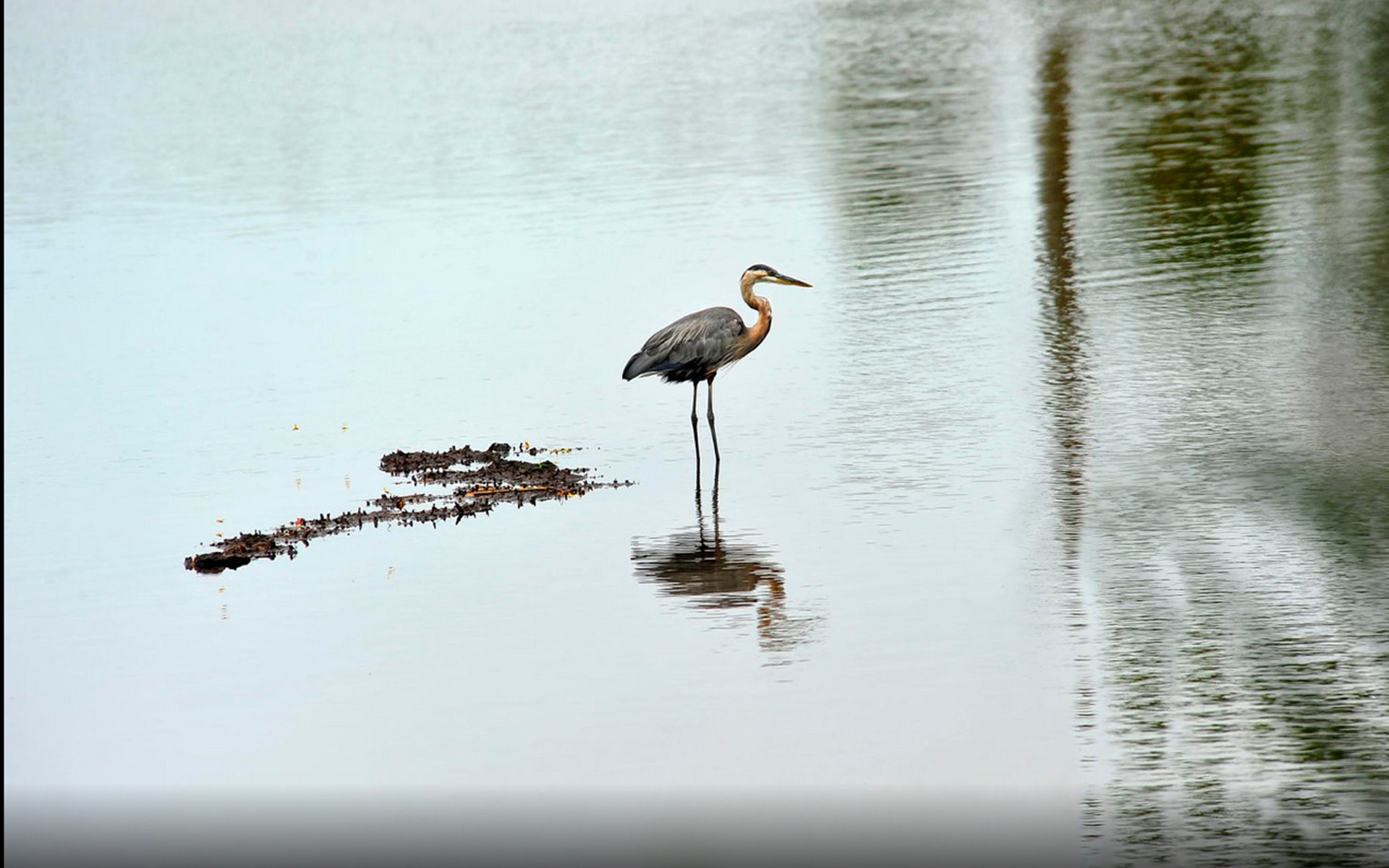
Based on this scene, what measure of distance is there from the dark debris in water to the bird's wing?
813 millimetres

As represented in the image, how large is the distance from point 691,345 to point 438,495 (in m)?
2.13

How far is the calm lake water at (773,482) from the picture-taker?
7.51 m

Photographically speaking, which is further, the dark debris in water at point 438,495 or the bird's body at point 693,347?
the bird's body at point 693,347

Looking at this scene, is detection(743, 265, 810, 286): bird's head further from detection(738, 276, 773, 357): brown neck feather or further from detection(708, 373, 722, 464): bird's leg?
detection(708, 373, 722, 464): bird's leg

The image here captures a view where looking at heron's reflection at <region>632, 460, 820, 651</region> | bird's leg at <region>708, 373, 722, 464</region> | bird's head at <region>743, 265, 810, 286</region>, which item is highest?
bird's head at <region>743, 265, 810, 286</region>

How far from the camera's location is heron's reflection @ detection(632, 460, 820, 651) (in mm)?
8904

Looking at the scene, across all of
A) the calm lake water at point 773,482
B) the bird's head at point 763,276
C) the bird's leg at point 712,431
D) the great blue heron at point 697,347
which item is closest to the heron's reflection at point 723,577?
the calm lake water at point 773,482

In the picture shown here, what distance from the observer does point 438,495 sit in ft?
38.9

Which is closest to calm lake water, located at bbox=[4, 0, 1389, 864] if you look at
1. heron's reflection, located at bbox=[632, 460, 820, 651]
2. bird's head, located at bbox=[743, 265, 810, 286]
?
heron's reflection, located at bbox=[632, 460, 820, 651]

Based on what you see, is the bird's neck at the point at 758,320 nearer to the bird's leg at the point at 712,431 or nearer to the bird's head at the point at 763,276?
the bird's head at the point at 763,276

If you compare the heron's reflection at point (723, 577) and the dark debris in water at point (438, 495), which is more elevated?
the dark debris in water at point (438, 495)

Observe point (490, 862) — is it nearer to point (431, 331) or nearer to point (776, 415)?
point (776, 415)

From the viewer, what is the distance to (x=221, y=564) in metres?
10.7

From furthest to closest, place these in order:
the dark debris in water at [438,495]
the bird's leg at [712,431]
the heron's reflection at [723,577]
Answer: the bird's leg at [712,431]
the dark debris in water at [438,495]
the heron's reflection at [723,577]
